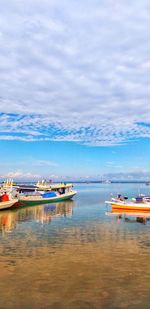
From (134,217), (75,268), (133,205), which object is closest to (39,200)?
(133,205)

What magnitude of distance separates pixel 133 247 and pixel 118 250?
1.79 meters

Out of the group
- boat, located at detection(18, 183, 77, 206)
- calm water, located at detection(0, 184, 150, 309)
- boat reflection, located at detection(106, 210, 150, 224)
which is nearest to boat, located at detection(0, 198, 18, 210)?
boat, located at detection(18, 183, 77, 206)

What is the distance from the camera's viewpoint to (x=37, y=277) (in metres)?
18.6

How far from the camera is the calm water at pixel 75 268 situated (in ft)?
50.1

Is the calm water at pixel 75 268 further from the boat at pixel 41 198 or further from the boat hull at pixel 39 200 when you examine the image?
the boat at pixel 41 198

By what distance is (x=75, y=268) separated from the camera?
2045 cm

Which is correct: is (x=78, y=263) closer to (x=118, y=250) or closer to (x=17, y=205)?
(x=118, y=250)

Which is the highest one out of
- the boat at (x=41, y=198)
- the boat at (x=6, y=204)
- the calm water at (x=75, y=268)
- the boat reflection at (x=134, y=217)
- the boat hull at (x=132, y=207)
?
the boat at (x=41, y=198)

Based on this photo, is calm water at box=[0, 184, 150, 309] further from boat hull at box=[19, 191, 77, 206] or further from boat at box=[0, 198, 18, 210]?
boat hull at box=[19, 191, 77, 206]

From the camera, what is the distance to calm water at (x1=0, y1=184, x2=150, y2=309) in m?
15.3

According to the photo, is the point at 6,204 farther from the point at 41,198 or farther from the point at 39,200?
the point at 41,198

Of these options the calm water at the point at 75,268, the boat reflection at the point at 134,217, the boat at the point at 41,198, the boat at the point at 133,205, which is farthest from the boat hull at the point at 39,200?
the calm water at the point at 75,268

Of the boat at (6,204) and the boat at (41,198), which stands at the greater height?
the boat at (41,198)

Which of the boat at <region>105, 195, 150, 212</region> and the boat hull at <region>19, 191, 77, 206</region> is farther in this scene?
the boat hull at <region>19, 191, 77, 206</region>
